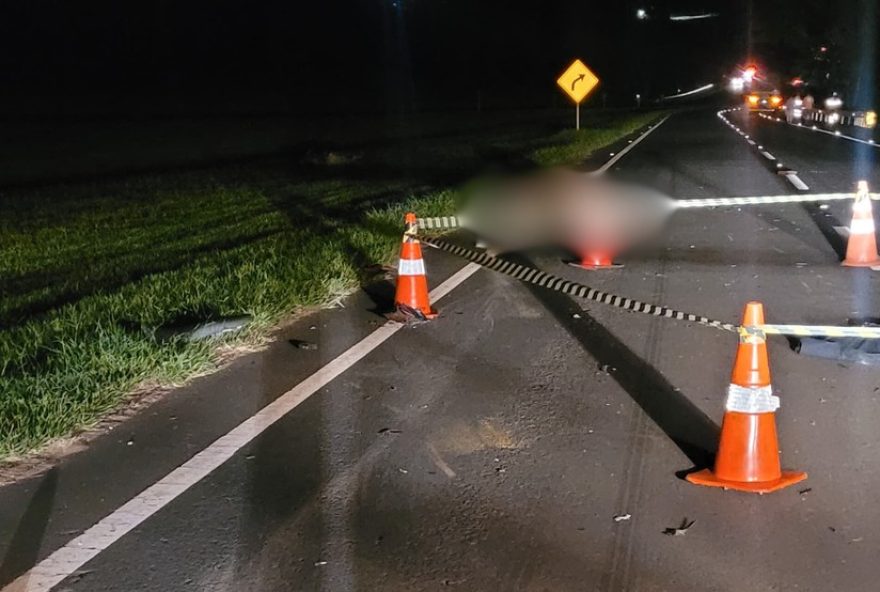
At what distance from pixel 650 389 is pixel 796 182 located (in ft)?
41.4

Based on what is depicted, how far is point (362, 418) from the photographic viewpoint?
584cm

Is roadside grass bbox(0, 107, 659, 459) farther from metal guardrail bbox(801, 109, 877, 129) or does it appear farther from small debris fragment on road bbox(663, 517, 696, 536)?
metal guardrail bbox(801, 109, 877, 129)

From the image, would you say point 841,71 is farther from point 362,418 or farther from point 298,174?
point 362,418

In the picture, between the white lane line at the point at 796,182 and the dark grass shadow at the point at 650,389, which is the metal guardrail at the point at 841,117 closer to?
the white lane line at the point at 796,182

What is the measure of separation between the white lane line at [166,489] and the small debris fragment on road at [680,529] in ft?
7.43

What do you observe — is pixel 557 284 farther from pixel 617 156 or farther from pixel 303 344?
pixel 617 156

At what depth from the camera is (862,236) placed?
988 cm

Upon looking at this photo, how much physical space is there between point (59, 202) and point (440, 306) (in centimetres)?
1073

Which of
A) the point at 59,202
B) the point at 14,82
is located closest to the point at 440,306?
the point at 59,202

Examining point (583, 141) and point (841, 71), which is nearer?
point (583, 141)

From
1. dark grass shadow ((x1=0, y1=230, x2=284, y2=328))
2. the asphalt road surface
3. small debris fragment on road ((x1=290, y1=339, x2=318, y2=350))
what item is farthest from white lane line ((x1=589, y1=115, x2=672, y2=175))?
small debris fragment on road ((x1=290, y1=339, x2=318, y2=350))

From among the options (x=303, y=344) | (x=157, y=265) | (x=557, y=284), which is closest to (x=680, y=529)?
(x=303, y=344)

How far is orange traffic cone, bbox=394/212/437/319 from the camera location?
8.05 m

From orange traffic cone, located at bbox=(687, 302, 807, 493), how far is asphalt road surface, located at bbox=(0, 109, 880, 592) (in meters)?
0.10
